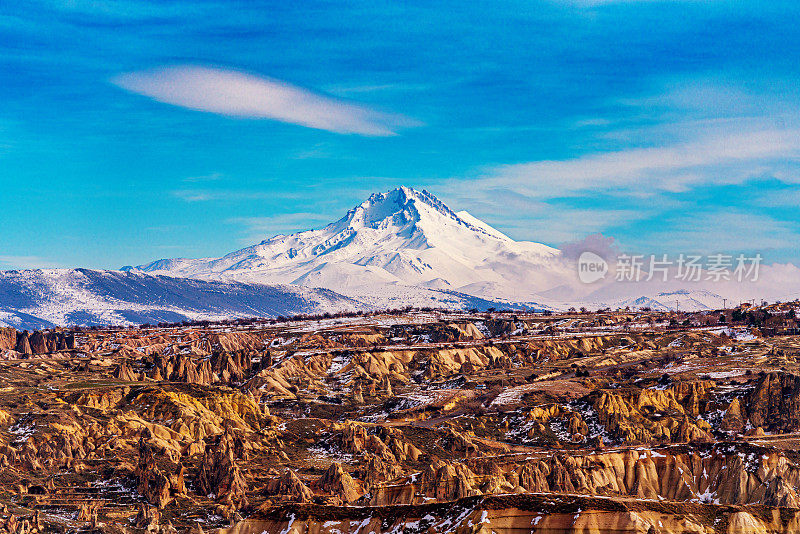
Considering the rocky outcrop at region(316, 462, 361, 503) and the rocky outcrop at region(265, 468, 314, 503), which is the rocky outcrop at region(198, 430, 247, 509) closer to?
the rocky outcrop at region(265, 468, 314, 503)

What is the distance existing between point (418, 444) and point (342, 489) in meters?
35.7

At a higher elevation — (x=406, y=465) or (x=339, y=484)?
(x=406, y=465)

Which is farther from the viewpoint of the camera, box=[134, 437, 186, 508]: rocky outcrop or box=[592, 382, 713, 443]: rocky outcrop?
box=[592, 382, 713, 443]: rocky outcrop

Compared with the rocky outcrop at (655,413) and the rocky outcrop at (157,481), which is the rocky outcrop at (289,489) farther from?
the rocky outcrop at (655,413)

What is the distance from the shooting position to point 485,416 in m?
194

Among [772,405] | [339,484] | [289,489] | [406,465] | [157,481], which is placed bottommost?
[157,481]

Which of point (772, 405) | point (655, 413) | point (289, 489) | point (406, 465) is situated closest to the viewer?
point (289, 489)

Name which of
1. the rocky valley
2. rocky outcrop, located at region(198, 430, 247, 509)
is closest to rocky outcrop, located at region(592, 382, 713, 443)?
the rocky valley

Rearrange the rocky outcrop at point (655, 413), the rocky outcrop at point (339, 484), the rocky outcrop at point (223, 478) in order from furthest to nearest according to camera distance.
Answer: the rocky outcrop at point (655, 413) → the rocky outcrop at point (223, 478) → the rocky outcrop at point (339, 484)

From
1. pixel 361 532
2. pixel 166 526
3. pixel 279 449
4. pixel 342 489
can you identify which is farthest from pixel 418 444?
pixel 361 532

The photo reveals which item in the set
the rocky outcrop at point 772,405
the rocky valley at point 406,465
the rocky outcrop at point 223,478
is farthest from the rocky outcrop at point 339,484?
the rocky outcrop at point 772,405

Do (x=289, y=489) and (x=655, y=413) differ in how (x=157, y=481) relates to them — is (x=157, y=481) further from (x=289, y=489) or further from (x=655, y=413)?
(x=655, y=413)

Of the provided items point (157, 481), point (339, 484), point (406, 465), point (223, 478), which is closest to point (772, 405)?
point (406, 465)

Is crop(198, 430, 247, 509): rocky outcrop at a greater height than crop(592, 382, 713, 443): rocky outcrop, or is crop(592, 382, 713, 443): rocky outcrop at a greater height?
crop(592, 382, 713, 443): rocky outcrop
